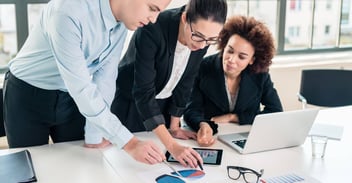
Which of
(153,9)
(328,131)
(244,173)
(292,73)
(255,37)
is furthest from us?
(292,73)

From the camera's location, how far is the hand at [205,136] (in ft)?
5.65

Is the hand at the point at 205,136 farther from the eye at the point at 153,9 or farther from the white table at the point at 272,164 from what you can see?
the eye at the point at 153,9

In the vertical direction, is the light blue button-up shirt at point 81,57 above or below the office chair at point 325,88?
above

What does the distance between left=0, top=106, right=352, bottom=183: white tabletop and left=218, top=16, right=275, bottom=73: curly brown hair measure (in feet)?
1.87

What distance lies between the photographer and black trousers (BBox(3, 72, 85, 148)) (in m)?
1.57

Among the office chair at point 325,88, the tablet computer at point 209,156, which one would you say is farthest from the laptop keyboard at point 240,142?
the office chair at point 325,88

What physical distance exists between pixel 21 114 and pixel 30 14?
161 cm

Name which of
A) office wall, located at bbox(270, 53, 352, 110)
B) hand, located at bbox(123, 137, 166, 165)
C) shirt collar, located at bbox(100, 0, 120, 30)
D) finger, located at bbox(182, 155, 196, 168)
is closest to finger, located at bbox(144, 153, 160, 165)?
hand, located at bbox(123, 137, 166, 165)

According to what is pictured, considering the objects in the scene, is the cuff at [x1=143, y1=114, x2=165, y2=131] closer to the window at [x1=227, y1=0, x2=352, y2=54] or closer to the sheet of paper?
the sheet of paper

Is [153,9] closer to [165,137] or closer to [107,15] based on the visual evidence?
[107,15]

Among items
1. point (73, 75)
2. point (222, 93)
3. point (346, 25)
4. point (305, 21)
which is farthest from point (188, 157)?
point (346, 25)

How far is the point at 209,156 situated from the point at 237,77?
0.71 meters

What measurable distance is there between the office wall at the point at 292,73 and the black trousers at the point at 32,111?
2.35 metres

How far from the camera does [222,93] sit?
7.04ft
